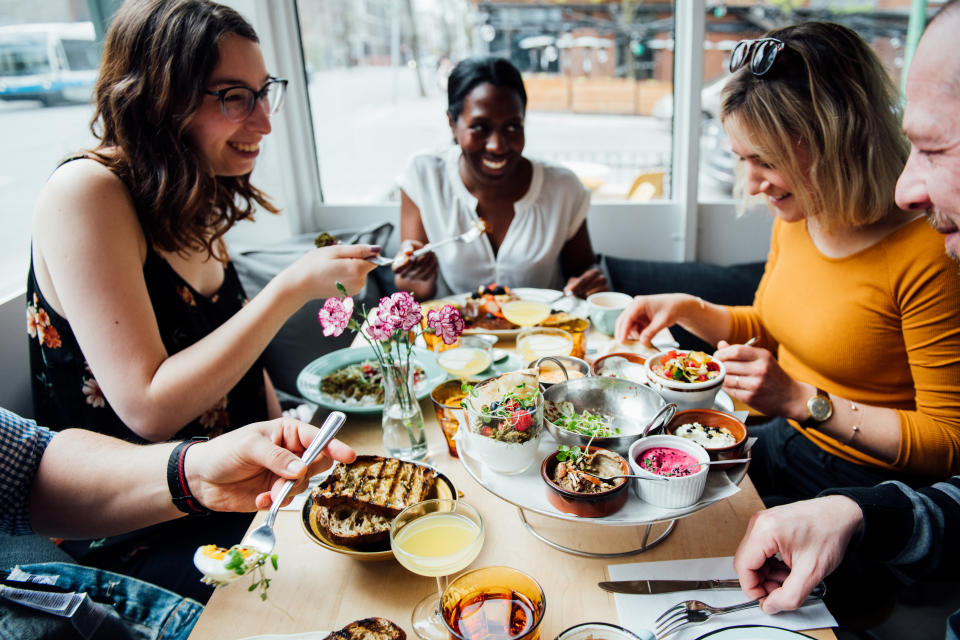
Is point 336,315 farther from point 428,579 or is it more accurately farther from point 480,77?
point 480,77

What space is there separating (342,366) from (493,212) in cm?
116

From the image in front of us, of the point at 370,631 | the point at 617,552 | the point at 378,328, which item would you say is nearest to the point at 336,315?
the point at 378,328

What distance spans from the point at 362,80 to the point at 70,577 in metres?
2.80

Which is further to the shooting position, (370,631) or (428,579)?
(428,579)

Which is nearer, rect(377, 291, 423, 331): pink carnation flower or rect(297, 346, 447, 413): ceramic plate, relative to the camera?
rect(377, 291, 423, 331): pink carnation flower

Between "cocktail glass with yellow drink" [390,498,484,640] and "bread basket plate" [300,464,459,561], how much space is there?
0.05 m

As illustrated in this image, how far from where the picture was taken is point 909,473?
1.45 m

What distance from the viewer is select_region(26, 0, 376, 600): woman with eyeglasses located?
52.3 inches

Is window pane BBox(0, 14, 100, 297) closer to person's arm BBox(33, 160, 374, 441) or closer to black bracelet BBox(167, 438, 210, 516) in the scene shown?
person's arm BBox(33, 160, 374, 441)

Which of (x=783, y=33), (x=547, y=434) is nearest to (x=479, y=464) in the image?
(x=547, y=434)

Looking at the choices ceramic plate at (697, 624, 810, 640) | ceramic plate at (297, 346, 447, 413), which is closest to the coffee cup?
ceramic plate at (297, 346, 447, 413)

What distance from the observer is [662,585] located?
966 millimetres

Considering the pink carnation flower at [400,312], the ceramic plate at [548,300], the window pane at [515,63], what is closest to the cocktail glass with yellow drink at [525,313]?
the ceramic plate at [548,300]

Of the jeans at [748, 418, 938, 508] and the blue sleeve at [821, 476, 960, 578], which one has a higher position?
the blue sleeve at [821, 476, 960, 578]
